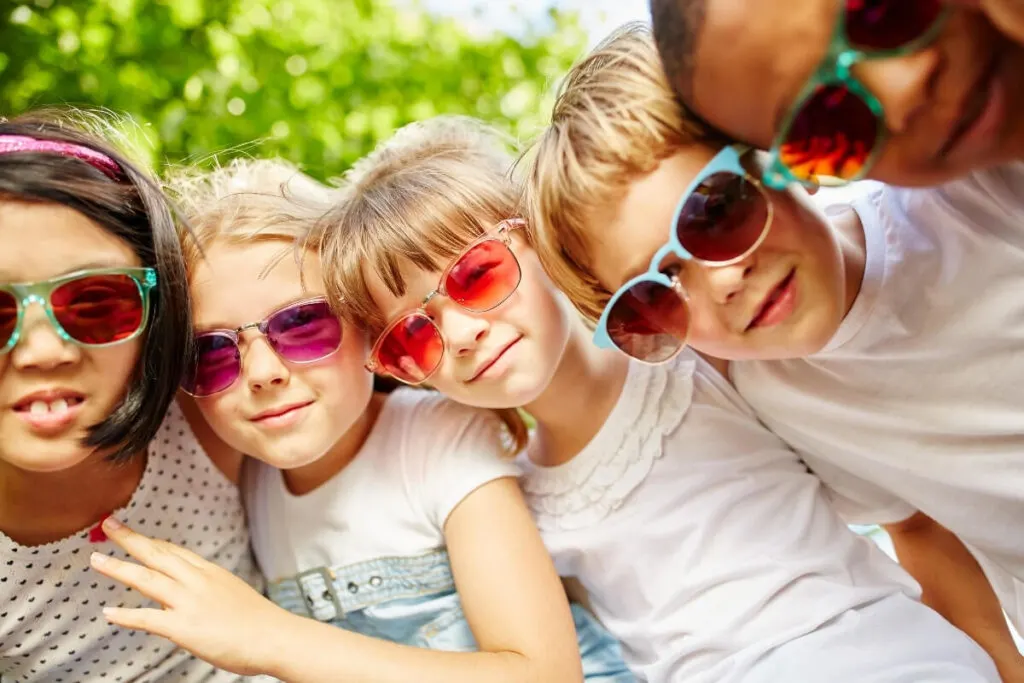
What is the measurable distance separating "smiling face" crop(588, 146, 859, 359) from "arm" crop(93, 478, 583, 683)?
49 centimetres

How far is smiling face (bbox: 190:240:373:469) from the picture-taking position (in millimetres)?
1317

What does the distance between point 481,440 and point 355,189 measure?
49cm

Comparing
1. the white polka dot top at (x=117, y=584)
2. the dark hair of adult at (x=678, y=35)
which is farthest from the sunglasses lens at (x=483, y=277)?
the white polka dot top at (x=117, y=584)

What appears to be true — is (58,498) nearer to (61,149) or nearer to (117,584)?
(117,584)

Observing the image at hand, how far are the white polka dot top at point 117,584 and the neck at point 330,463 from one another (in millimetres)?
137

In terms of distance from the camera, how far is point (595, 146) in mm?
1079

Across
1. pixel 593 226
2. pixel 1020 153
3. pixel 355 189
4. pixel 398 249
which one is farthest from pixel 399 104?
pixel 1020 153

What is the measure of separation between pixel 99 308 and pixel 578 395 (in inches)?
30.2

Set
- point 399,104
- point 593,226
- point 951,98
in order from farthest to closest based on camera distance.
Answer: point 399,104 < point 593,226 < point 951,98

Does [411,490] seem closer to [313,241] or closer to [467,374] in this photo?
[467,374]

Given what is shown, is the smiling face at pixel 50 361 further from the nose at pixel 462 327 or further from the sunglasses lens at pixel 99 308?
the nose at pixel 462 327

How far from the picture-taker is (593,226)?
1.11 m

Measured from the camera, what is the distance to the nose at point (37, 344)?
1.12 metres

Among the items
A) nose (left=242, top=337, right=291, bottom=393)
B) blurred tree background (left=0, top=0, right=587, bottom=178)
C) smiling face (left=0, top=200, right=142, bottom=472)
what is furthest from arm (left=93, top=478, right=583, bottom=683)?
blurred tree background (left=0, top=0, right=587, bottom=178)
